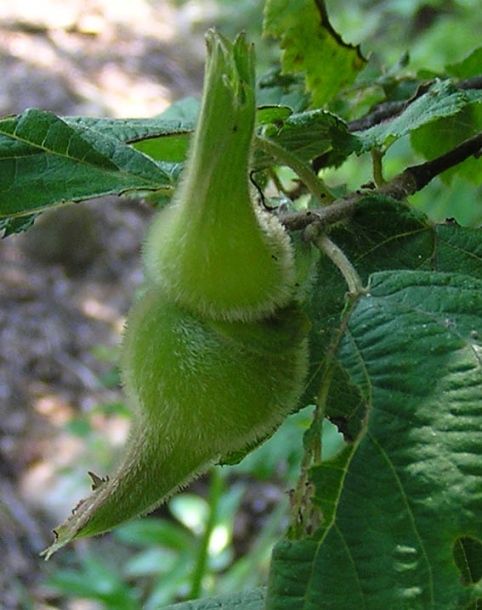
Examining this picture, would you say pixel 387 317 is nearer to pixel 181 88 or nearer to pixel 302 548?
pixel 302 548

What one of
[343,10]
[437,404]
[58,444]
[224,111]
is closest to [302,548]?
[437,404]

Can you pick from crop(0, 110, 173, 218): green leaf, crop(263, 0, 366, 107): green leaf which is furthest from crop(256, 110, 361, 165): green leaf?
crop(263, 0, 366, 107): green leaf

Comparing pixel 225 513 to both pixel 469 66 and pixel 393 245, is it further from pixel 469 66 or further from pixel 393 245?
pixel 393 245

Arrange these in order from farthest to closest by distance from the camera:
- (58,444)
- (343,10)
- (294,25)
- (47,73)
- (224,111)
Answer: (343,10), (47,73), (58,444), (294,25), (224,111)

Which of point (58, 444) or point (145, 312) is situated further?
point (58, 444)

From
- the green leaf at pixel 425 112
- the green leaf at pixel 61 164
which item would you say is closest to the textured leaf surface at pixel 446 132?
the green leaf at pixel 425 112

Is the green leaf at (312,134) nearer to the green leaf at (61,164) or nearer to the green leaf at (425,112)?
the green leaf at (425,112)

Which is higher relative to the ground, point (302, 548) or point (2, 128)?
point (2, 128)
